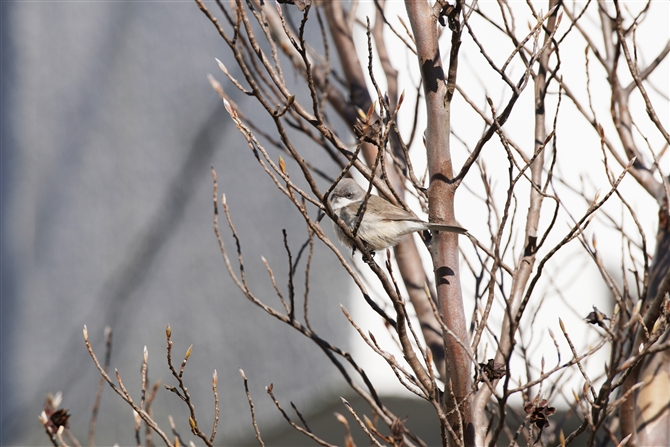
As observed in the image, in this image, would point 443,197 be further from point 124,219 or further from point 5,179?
point 5,179

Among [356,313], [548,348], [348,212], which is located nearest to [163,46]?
[348,212]

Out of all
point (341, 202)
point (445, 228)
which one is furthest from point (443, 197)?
point (341, 202)

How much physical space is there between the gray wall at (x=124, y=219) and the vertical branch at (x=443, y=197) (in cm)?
214

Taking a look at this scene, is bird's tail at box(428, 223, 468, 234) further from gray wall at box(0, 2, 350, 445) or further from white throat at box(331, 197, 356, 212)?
gray wall at box(0, 2, 350, 445)

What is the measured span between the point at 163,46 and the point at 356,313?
2536 millimetres

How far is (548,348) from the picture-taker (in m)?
3.76

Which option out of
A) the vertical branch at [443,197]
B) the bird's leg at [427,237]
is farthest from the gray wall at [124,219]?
the vertical branch at [443,197]

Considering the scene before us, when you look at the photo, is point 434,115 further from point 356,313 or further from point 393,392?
point 393,392

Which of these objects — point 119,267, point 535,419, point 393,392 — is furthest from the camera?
point 119,267

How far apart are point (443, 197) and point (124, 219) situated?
3.44 m

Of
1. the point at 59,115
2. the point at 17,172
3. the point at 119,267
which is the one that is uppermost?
the point at 59,115

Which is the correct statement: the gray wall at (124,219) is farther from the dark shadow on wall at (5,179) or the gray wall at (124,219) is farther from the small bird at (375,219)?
the small bird at (375,219)

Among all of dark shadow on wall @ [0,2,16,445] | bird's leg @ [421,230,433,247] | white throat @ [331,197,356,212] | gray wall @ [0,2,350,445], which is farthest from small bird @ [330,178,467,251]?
dark shadow on wall @ [0,2,16,445]

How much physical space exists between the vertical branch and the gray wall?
7.03ft
